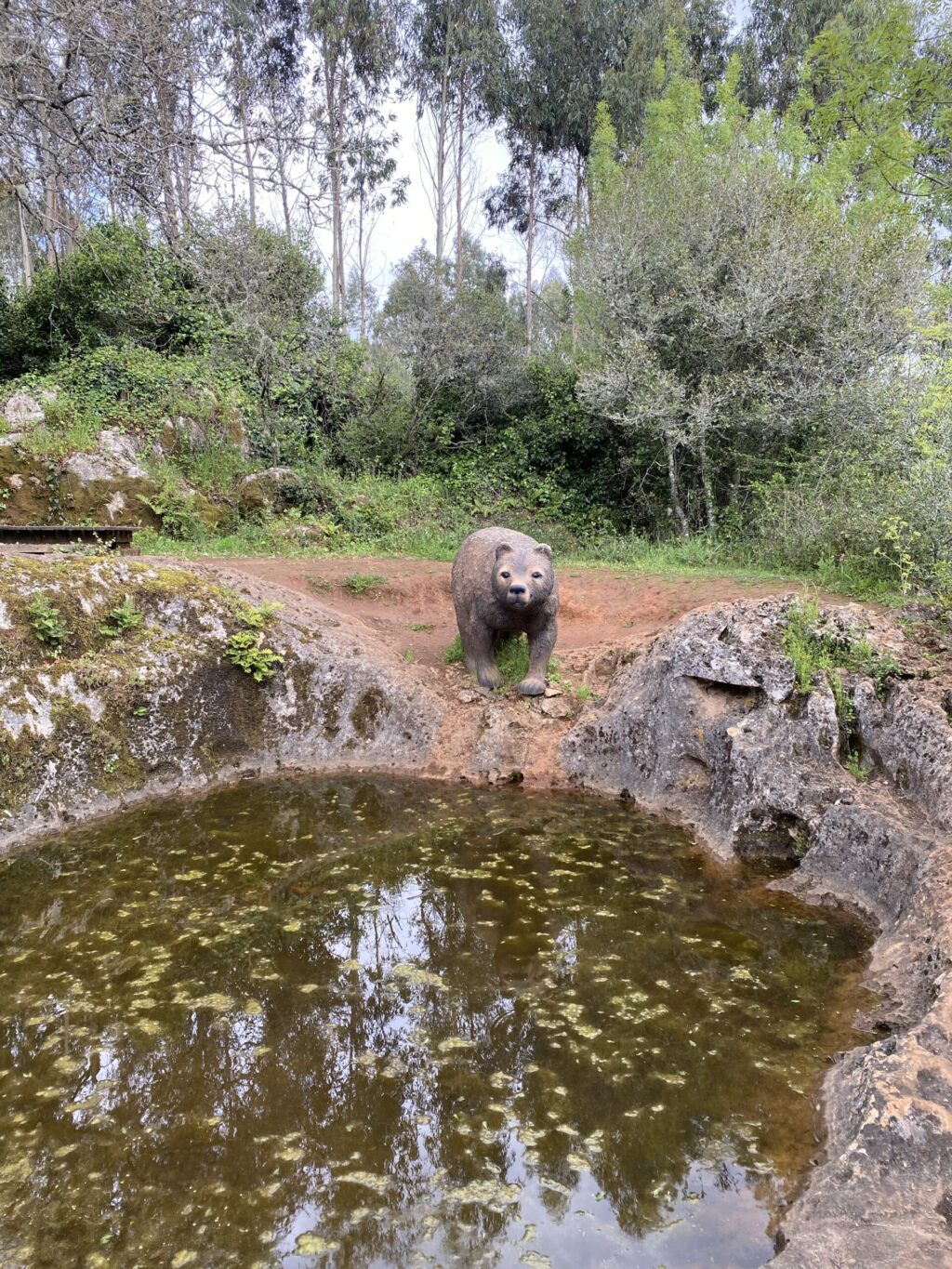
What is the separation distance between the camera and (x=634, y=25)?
2339 centimetres

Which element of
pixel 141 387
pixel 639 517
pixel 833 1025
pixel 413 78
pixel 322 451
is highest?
pixel 413 78

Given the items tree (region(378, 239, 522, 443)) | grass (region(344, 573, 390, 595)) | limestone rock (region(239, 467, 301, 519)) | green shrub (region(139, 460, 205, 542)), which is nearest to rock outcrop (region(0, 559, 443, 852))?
grass (region(344, 573, 390, 595))

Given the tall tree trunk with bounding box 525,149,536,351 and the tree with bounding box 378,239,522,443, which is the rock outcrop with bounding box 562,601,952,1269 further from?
the tall tree trunk with bounding box 525,149,536,351

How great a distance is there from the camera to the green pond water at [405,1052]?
2.43 meters

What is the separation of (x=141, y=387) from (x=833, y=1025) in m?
14.0

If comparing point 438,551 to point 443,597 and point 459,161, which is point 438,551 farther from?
point 459,161

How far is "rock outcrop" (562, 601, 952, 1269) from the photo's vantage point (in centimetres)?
228

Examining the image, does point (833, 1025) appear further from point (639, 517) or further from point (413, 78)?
point (413, 78)

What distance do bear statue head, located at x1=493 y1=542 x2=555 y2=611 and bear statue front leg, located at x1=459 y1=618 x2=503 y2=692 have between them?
1.58ft

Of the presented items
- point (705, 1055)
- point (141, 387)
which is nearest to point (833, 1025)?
point (705, 1055)

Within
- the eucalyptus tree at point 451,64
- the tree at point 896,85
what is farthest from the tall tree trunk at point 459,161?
the tree at point 896,85

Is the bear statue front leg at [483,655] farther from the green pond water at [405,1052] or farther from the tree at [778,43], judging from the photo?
the tree at [778,43]

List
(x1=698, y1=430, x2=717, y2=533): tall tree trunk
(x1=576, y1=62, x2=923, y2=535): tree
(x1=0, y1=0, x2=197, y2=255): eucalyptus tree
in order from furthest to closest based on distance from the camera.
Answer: (x1=698, y1=430, x2=717, y2=533): tall tree trunk → (x1=576, y1=62, x2=923, y2=535): tree → (x1=0, y1=0, x2=197, y2=255): eucalyptus tree

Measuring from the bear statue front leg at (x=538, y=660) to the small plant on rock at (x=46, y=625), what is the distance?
147 inches
